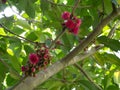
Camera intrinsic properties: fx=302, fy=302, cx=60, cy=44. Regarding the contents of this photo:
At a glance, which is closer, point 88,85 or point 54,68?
point 54,68

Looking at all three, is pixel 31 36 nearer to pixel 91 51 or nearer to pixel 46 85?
pixel 46 85

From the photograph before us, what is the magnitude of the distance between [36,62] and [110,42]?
45 centimetres

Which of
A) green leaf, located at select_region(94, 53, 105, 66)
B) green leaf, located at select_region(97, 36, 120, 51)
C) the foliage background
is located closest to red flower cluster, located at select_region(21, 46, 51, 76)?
the foliage background

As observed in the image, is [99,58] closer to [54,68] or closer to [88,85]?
[88,85]

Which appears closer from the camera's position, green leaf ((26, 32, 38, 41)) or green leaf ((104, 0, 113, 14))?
green leaf ((104, 0, 113, 14))

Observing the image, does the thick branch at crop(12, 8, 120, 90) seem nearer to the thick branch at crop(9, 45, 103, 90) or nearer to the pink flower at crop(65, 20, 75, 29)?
the thick branch at crop(9, 45, 103, 90)

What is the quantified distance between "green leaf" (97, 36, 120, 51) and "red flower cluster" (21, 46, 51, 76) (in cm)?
36

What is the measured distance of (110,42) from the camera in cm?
136

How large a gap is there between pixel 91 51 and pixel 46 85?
1.10 ft

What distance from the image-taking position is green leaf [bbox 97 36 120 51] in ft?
4.43

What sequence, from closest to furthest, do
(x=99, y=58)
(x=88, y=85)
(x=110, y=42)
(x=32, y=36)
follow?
(x=110, y=42)
(x=88, y=85)
(x=99, y=58)
(x=32, y=36)

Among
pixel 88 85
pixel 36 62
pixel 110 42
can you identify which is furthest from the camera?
pixel 88 85

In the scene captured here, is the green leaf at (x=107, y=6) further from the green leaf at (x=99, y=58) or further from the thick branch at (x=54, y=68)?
the green leaf at (x=99, y=58)

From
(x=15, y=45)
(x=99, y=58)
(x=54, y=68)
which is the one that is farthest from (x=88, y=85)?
(x=15, y=45)
